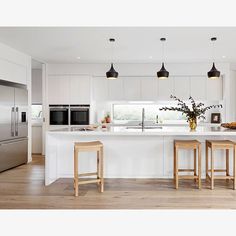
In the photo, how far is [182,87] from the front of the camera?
6.79 metres

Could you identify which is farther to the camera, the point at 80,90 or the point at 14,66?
the point at 80,90

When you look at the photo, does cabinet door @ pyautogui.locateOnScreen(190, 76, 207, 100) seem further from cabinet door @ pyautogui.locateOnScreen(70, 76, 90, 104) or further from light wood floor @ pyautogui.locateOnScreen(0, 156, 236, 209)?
light wood floor @ pyautogui.locateOnScreen(0, 156, 236, 209)

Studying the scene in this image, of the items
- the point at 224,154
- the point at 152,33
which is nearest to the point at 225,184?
the point at 224,154

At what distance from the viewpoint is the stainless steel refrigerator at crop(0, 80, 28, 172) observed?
4.98 m

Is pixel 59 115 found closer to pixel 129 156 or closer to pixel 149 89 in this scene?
pixel 149 89

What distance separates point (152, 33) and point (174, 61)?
8.09ft

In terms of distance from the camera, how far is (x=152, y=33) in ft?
14.1

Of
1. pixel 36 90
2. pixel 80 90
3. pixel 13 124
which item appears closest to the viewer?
pixel 13 124

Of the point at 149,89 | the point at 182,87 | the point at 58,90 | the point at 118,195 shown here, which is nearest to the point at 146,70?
the point at 149,89

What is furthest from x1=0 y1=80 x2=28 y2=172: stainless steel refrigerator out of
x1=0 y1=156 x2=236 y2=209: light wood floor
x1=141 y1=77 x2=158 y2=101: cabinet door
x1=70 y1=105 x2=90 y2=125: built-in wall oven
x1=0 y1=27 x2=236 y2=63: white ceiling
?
x1=141 y1=77 x2=158 y2=101: cabinet door

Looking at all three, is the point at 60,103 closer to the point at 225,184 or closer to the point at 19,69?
the point at 19,69

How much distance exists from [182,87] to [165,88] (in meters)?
0.45

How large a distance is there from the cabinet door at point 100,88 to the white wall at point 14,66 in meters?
1.76
